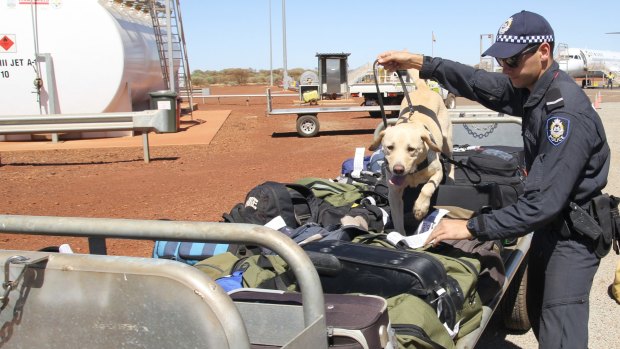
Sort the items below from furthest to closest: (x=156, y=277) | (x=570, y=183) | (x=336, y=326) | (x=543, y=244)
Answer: (x=543, y=244)
(x=570, y=183)
(x=336, y=326)
(x=156, y=277)

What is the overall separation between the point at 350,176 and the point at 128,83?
40.4ft

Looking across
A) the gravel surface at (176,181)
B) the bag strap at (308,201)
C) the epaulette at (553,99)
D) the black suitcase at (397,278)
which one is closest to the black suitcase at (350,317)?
the black suitcase at (397,278)

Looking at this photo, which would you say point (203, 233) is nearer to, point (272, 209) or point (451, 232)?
point (451, 232)

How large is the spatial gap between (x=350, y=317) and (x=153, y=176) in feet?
29.2

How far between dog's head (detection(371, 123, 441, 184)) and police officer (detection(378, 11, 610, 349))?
4.75 ft

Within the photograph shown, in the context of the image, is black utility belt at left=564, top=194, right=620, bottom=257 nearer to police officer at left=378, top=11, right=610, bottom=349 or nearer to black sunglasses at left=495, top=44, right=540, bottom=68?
police officer at left=378, top=11, right=610, bottom=349

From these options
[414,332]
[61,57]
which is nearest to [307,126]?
[61,57]

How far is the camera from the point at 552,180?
2.49 m

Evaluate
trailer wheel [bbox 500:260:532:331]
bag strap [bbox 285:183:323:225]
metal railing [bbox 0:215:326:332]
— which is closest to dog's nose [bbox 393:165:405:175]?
bag strap [bbox 285:183:323:225]

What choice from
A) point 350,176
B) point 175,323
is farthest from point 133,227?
point 350,176

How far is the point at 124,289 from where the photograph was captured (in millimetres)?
1439

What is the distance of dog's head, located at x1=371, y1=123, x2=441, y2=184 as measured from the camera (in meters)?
4.28

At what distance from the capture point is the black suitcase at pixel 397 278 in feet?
8.31

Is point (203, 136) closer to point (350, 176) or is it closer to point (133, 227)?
point (350, 176)
